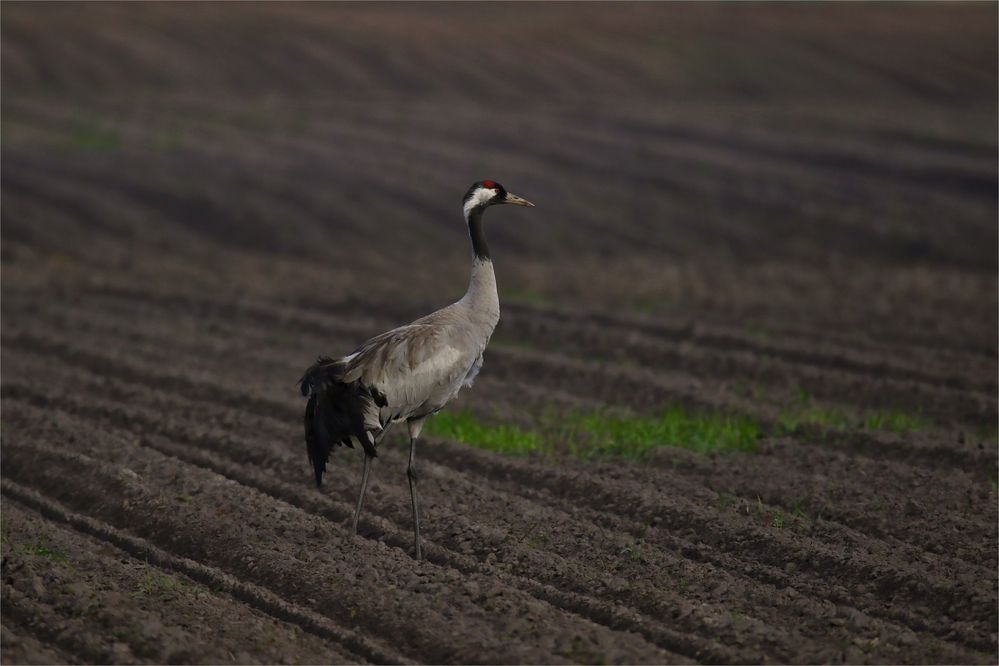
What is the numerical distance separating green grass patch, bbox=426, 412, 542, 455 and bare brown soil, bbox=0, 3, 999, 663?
30 centimetres

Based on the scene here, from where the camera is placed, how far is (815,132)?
3047 centimetres

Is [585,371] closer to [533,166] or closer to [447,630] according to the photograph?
[447,630]

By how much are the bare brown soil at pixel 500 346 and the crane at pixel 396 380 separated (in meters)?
0.73

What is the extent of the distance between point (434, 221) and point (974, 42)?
27558mm

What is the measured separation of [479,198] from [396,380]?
160cm

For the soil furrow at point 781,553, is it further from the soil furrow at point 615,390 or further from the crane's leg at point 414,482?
the soil furrow at point 615,390

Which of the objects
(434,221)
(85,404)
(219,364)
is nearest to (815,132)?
(434,221)

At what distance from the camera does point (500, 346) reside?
48.9ft

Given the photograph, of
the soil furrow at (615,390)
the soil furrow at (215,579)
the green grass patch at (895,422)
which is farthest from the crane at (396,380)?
the green grass patch at (895,422)

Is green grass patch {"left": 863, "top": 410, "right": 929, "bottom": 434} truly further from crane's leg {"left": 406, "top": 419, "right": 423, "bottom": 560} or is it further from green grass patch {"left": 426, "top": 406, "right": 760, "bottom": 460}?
crane's leg {"left": 406, "top": 419, "right": 423, "bottom": 560}

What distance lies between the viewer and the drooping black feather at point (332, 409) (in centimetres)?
823

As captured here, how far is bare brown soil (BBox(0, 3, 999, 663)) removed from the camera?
7430 millimetres

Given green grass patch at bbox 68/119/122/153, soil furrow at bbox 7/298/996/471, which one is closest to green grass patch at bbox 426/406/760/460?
soil furrow at bbox 7/298/996/471

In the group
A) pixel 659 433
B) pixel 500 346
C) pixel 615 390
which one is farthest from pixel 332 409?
pixel 500 346
